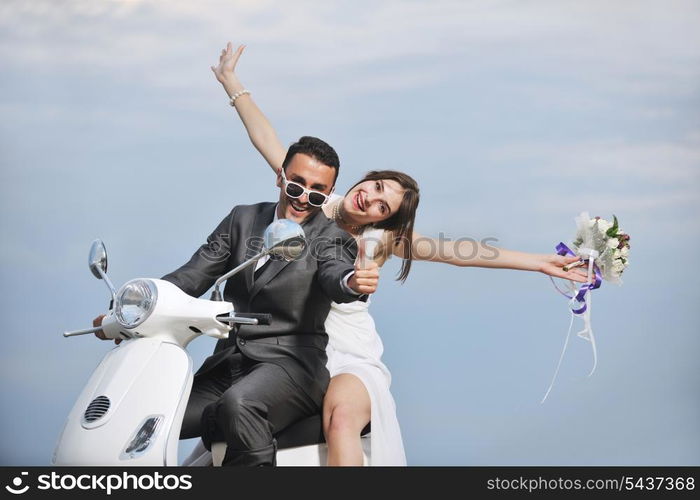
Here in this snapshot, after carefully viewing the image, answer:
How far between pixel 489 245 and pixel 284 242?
1.71 m

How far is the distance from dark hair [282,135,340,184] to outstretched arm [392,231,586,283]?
31.9 inches

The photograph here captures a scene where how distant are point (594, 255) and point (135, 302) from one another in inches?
71.8

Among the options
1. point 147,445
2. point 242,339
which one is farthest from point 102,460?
point 242,339

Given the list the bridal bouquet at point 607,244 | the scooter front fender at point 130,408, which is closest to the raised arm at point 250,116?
the bridal bouquet at point 607,244

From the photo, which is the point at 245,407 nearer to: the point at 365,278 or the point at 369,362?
the point at 365,278

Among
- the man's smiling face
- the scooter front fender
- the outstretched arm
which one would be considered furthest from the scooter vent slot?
the outstretched arm

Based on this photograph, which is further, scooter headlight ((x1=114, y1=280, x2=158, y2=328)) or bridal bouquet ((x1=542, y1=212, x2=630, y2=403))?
bridal bouquet ((x1=542, y1=212, x2=630, y2=403))

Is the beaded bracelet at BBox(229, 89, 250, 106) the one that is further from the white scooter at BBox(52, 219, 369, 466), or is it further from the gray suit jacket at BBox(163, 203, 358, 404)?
the white scooter at BBox(52, 219, 369, 466)

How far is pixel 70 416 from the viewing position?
2.52 m

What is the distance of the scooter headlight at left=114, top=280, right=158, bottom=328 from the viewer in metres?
2.56

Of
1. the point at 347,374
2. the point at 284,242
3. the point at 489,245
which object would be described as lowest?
the point at 347,374

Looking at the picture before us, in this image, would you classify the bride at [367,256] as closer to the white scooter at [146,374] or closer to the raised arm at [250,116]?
the raised arm at [250,116]

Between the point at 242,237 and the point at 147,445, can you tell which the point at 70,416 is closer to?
the point at 147,445

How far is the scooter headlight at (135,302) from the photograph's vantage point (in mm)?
2564
